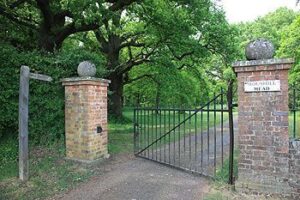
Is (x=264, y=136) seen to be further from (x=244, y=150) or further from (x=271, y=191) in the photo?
(x=271, y=191)

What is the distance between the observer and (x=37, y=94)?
6.70 meters

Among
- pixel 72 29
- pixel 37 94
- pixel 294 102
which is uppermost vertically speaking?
pixel 72 29

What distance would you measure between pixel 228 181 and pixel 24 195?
3.63 meters

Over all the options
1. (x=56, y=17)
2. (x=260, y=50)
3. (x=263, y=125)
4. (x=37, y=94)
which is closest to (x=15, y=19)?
(x=56, y=17)

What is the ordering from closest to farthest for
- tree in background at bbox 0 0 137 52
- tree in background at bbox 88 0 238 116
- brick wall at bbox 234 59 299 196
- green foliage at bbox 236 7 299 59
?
1. brick wall at bbox 234 59 299 196
2. tree in background at bbox 0 0 137 52
3. tree in background at bbox 88 0 238 116
4. green foliage at bbox 236 7 299 59

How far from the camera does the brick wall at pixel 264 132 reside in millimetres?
4273

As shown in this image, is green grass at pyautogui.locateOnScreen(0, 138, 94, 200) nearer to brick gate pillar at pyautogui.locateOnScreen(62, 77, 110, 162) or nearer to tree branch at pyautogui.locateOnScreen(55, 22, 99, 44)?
brick gate pillar at pyautogui.locateOnScreen(62, 77, 110, 162)

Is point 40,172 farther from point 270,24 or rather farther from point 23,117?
point 270,24

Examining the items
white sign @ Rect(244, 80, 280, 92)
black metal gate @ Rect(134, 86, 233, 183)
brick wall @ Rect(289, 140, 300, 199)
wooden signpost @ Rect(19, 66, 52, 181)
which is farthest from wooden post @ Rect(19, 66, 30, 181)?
brick wall @ Rect(289, 140, 300, 199)

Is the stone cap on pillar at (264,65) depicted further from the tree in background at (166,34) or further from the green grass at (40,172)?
the tree in background at (166,34)

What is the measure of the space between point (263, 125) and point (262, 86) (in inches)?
25.1

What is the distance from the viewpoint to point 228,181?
4961mm

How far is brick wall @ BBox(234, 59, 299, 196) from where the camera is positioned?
14.0 ft

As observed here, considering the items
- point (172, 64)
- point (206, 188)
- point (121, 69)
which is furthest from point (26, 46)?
point (206, 188)
